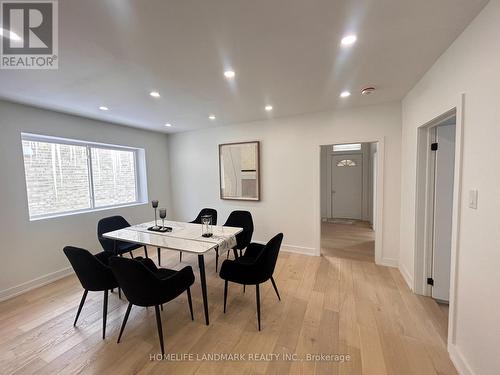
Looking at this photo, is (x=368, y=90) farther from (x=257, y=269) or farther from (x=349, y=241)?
(x=349, y=241)

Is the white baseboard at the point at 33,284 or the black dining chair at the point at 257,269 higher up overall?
the black dining chair at the point at 257,269

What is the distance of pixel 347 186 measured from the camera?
6.19 meters

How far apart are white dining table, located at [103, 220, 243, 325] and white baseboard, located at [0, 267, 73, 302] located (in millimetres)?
1332

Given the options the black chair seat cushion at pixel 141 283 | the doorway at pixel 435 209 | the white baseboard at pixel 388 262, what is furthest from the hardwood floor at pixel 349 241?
the black chair seat cushion at pixel 141 283

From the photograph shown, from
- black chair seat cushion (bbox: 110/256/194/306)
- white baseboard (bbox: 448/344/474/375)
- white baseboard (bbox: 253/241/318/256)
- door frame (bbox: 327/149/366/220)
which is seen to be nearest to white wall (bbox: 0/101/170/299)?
black chair seat cushion (bbox: 110/256/194/306)

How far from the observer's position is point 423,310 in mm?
2199

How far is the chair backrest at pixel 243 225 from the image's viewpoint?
10.0 ft

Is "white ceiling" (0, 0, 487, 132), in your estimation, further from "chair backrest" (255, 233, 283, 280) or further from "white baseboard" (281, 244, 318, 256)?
"white baseboard" (281, 244, 318, 256)

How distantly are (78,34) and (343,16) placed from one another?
Answer: 5.89ft

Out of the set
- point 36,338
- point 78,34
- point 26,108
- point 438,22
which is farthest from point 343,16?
point 26,108

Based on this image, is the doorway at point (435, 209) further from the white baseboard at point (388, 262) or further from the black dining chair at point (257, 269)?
the black dining chair at point (257, 269)

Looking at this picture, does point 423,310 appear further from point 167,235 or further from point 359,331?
point 167,235

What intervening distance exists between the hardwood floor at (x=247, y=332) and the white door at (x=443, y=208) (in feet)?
0.96

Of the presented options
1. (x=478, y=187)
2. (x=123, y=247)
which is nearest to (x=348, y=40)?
(x=478, y=187)
